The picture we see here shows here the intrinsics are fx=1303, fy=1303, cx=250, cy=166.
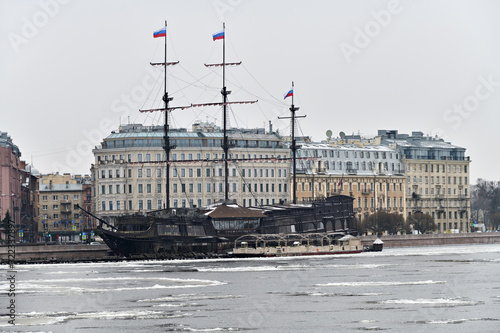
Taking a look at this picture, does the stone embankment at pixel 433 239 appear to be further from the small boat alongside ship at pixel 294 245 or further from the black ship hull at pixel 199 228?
the small boat alongside ship at pixel 294 245

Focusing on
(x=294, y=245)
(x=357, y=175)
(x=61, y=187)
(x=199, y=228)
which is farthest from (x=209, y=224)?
(x=61, y=187)

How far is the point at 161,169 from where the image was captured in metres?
158

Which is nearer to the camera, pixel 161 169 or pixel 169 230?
pixel 169 230

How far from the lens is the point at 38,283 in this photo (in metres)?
68.8

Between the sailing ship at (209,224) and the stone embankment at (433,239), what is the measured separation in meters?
14.3

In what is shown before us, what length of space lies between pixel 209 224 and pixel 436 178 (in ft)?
263

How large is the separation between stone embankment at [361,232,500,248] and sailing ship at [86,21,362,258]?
47.0 ft

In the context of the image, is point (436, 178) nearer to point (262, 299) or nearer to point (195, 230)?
point (195, 230)

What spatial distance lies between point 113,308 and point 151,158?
105 metres

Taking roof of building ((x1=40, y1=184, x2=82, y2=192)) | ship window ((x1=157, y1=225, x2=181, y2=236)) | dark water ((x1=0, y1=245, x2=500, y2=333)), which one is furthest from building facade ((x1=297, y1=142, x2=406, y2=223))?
dark water ((x1=0, y1=245, x2=500, y2=333))

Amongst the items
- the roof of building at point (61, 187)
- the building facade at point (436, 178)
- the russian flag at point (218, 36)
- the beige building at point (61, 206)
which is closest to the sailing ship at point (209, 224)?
the russian flag at point (218, 36)

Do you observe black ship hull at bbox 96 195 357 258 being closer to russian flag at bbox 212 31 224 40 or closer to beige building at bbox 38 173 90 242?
russian flag at bbox 212 31 224 40

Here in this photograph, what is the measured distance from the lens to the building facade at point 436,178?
599 feet

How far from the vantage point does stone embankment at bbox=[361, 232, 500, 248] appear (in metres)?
142
